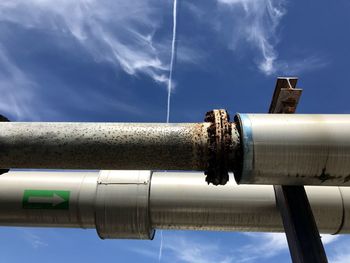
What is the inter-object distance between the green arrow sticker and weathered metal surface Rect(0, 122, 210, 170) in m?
1.33

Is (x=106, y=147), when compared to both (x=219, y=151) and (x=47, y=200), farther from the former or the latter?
(x=47, y=200)

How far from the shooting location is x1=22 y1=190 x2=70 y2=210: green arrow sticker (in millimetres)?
4270

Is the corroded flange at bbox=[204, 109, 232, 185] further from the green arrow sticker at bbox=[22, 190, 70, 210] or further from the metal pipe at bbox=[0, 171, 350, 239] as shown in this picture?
the green arrow sticker at bbox=[22, 190, 70, 210]

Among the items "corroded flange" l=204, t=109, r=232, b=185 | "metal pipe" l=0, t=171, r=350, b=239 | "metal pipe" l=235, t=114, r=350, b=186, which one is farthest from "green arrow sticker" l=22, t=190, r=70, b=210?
"metal pipe" l=235, t=114, r=350, b=186

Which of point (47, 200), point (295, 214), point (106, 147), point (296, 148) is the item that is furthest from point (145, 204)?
point (296, 148)

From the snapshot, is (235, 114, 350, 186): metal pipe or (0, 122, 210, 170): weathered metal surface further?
(0, 122, 210, 170): weathered metal surface

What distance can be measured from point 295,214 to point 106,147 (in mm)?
1546

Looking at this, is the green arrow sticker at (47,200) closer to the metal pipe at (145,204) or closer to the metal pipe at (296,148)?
the metal pipe at (145,204)

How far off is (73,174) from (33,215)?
2.04 feet

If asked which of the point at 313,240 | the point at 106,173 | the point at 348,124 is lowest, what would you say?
the point at 313,240

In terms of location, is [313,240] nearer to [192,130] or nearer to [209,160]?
[209,160]

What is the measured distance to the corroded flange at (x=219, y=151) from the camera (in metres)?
2.89

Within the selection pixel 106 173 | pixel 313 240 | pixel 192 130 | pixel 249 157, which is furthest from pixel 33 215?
pixel 313 240

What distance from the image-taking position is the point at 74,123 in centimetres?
311
